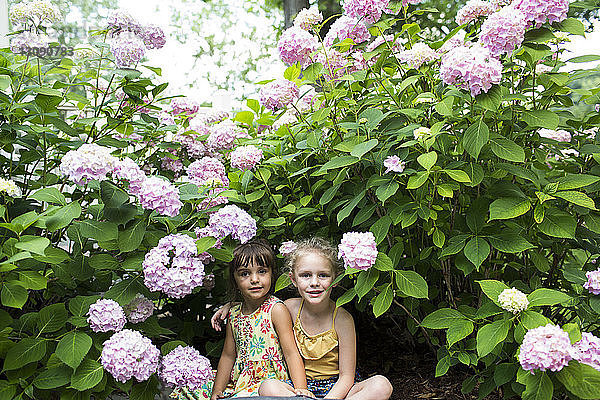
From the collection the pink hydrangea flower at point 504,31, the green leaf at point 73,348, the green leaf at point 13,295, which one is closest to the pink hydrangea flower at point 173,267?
the green leaf at point 73,348

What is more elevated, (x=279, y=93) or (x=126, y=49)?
(x=126, y=49)

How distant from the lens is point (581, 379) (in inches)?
66.8

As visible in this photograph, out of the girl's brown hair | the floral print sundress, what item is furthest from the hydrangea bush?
the floral print sundress

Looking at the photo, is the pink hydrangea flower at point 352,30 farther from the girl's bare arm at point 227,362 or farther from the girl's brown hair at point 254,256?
the girl's bare arm at point 227,362

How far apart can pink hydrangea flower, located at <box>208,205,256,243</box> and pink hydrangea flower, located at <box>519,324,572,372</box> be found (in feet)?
3.72

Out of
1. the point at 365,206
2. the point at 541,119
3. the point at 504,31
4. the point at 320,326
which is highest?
the point at 504,31

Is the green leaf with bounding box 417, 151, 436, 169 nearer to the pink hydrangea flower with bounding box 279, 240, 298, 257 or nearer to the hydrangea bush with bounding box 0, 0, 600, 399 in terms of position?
the hydrangea bush with bounding box 0, 0, 600, 399

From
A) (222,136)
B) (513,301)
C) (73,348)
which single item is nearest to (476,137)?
(513,301)

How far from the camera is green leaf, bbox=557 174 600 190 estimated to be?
2.03m

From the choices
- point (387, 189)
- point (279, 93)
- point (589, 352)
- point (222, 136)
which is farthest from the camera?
point (222, 136)

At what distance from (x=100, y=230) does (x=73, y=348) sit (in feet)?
1.38

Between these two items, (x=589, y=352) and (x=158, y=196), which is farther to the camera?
(x=158, y=196)

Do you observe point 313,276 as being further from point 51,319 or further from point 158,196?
point 51,319

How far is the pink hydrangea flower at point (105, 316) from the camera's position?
6.80 feet
